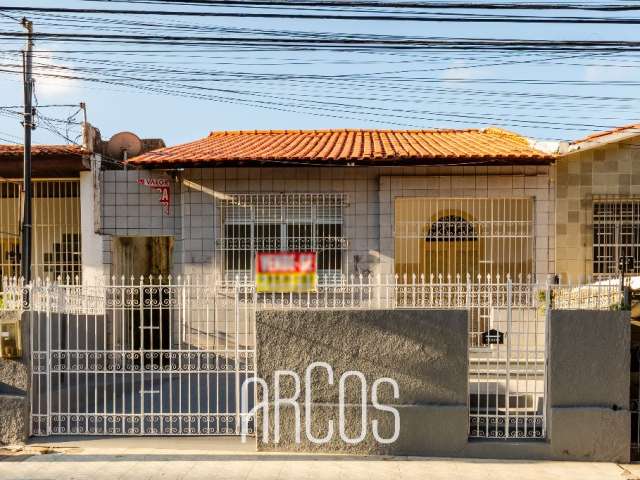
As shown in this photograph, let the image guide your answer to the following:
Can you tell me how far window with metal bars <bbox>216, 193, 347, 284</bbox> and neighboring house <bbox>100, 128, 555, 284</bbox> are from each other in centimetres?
2

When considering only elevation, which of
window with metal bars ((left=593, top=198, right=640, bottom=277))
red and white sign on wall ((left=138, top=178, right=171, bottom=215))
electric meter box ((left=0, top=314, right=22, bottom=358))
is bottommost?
electric meter box ((left=0, top=314, right=22, bottom=358))

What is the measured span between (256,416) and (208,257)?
408cm

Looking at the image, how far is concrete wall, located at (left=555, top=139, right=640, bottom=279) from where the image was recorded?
9812 millimetres

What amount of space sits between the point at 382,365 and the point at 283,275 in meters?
2.11

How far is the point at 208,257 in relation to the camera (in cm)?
983

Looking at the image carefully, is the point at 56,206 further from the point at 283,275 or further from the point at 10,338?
the point at 283,275

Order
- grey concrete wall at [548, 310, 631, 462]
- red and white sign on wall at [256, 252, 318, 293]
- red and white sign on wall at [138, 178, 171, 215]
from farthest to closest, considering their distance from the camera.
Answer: red and white sign on wall at [138, 178, 171, 215], red and white sign on wall at [256, 252, 318, 293], grey concrete wall at [548, 310, 631, 462]

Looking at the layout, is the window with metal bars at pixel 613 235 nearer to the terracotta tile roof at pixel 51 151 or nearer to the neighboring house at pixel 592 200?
the neighboring house at pixel 592 200

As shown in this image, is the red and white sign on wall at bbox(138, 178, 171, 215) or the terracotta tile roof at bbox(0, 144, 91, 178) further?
→ the terracotta tile roof at bbox(0, 144, 91, 178)

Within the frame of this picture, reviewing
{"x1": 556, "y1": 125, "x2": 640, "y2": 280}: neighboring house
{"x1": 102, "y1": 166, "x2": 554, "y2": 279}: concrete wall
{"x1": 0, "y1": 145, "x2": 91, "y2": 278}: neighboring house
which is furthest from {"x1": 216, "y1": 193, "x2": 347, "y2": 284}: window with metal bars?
{"x1": 556, "y1": 125, "x2": 640, "y2": 280}: neighboring house

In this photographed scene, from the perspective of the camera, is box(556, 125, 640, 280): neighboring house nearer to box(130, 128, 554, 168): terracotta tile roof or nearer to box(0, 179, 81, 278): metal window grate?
box(130, 128, 554, 168): terracotta tile roof

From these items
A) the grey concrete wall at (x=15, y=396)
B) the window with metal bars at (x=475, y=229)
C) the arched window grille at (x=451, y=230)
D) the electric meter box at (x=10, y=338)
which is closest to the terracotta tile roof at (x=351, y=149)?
the window with metal bars at (x=475, y=229)

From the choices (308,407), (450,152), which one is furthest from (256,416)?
(450,152)

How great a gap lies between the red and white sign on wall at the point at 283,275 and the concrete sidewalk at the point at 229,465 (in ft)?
5.81
